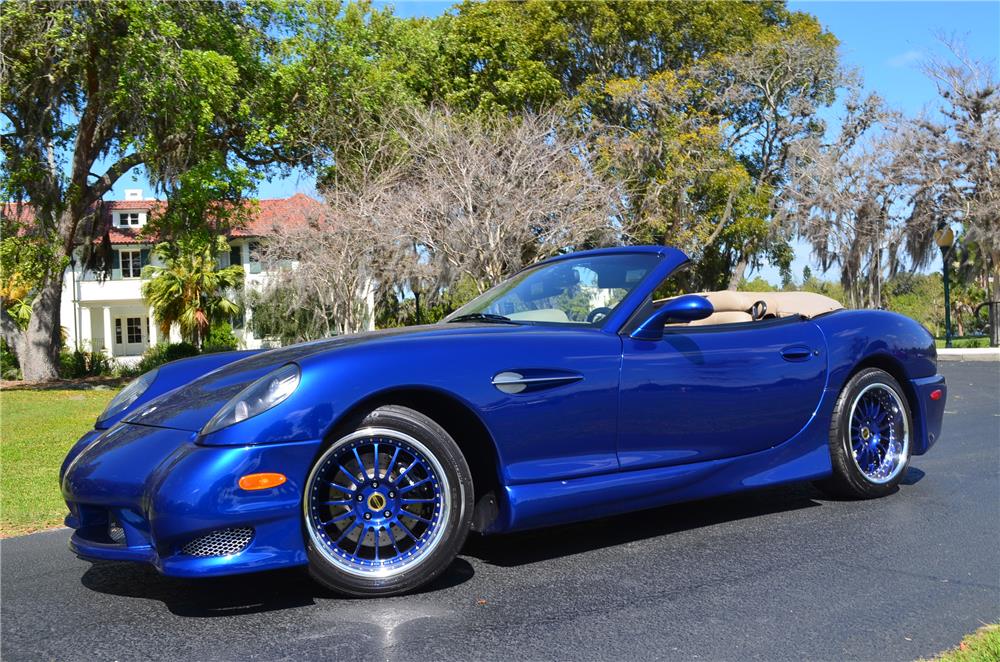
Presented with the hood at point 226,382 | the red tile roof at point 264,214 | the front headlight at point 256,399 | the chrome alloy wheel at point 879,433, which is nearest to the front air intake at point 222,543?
the front headlight at point 256,399

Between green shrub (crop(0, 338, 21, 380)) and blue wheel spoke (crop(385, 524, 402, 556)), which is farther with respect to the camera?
green shrub (crop(0, 338, 21, 380))

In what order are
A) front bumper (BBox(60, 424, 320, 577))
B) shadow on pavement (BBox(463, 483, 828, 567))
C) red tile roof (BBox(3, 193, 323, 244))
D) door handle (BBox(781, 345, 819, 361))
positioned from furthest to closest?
red tile roof (BBox(3, 193, 323, 244)) → door handle (BBox(781, 345, 819, 361)) → shadow on pavement (BBox(463, 483, 828, 567)) → front bumper (BBox(60, 424, 320, 577))

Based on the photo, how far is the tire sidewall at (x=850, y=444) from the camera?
487 cm

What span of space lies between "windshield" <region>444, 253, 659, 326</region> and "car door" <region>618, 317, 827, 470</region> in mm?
321

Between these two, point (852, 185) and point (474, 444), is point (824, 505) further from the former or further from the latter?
point (852, 185)

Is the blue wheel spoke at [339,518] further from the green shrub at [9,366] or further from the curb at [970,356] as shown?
the green shrub at [9,366]

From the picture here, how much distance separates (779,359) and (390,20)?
24593 millimetres

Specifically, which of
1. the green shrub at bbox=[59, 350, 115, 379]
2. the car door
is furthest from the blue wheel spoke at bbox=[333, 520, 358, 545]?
the green shrub at bbox=[59, 350, 115, 379]

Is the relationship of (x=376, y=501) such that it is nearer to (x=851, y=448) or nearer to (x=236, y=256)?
(x=851, y=448)

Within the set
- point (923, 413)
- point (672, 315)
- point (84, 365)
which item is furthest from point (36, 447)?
point (84, 365)

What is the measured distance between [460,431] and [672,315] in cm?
113

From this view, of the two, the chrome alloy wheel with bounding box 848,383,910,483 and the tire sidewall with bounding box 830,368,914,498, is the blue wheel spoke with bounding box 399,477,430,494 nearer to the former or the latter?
the tire sidewall with bounding box 830,368,914,498

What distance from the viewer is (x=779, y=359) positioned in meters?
4.57

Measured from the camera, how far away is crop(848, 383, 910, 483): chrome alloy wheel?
5.02 m
